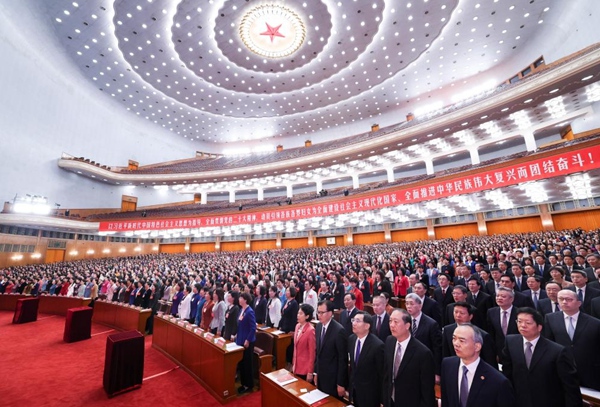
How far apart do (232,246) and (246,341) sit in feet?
77.9

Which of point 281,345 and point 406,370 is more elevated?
point 406,370

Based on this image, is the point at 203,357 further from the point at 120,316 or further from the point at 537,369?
the point at 120,316

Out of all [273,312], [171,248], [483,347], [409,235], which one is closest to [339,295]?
[273,312]

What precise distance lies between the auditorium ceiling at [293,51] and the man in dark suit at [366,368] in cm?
1688

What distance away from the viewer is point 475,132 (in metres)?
17.4

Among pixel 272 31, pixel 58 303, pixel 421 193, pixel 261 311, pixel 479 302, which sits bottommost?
pixel 58 303

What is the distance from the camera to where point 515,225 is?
56.1 feet

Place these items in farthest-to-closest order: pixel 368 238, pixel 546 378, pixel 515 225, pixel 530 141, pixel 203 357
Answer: pixel 368 238 → pixel 515 225 → pixel 530 141 → pixel 203 357 → pixel 546 378

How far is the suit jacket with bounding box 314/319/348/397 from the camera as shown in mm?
2514

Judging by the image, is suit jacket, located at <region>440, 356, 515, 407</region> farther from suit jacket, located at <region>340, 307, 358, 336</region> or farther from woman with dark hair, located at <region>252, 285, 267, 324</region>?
woman with dark hair, located at <region>252, 285, 267, 324</region>

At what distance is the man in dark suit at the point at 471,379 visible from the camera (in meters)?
1.56

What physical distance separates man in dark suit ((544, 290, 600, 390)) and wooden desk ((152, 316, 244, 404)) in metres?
3.50

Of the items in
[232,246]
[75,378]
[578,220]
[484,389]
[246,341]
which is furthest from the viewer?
[232,246]

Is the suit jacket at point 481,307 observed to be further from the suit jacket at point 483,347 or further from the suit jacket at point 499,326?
the suit jacket at point 483,347
